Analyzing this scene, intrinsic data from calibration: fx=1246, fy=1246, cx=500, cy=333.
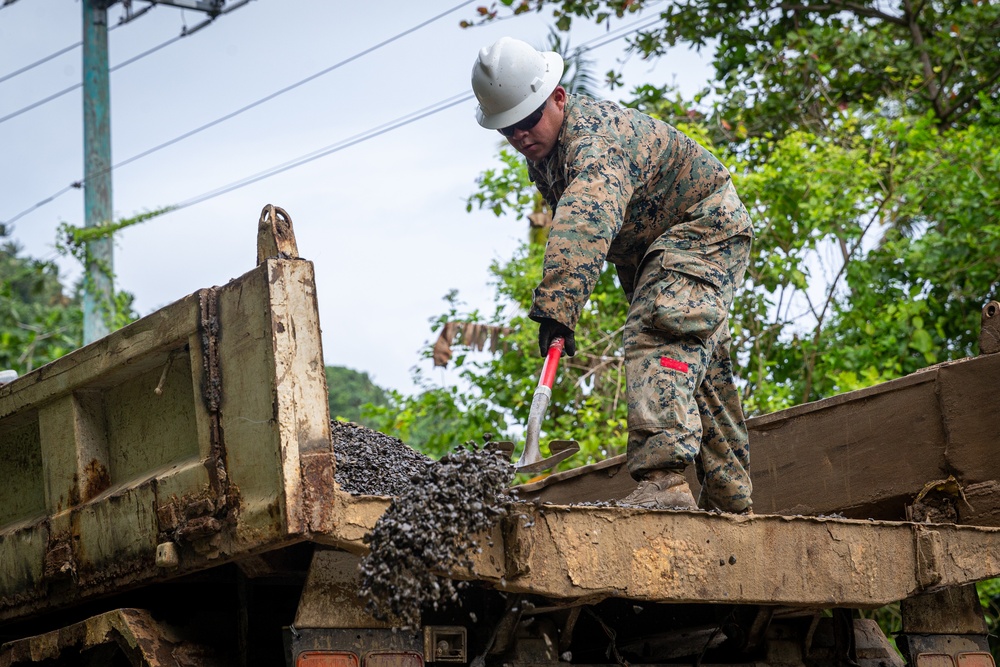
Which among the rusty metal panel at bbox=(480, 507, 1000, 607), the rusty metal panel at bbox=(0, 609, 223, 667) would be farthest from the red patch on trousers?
the rusty metal panel at bbox=(0, 609, 223, 667)

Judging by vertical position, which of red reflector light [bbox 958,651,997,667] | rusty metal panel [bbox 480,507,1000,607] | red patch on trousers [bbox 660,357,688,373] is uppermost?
red patch on trousers [bbox 660,357,688,373]

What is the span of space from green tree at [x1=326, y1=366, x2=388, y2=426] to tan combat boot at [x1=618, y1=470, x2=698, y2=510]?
12.2 m

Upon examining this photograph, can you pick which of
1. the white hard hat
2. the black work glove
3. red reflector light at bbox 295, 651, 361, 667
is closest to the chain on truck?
red reflector light at bbox 295, 651, 361, 667

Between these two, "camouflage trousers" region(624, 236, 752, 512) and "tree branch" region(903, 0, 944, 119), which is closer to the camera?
"camouflage trousers" region(624, 236, 752, 512)

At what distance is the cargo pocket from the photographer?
3428 millimetres

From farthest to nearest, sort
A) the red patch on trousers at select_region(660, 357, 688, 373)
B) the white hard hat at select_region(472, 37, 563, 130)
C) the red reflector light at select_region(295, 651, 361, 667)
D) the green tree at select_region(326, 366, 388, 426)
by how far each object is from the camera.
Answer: the green tree at select_region(326, 366, 388, 426) → the white hard hat at select_region(472, 37, 563, 130) → the red patch on trousers at select_region(660, 357, 688, 373) → the red reflector light at select_region(295, 651, 361, 667)

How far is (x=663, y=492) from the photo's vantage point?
327 centimetres

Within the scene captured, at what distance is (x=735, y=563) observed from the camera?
2.85 m

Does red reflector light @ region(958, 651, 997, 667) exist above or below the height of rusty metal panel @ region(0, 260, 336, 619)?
below

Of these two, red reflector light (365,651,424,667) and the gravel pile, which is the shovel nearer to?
the gravel pile

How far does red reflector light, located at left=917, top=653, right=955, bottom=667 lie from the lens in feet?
11.0

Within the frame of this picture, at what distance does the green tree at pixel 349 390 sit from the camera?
1594 cm

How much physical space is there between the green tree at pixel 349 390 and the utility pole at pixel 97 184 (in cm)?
428

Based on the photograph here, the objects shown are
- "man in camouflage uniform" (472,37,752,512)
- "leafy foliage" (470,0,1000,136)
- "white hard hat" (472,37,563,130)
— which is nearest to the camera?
"man in camouflage uniform" (472,37,752,512)
